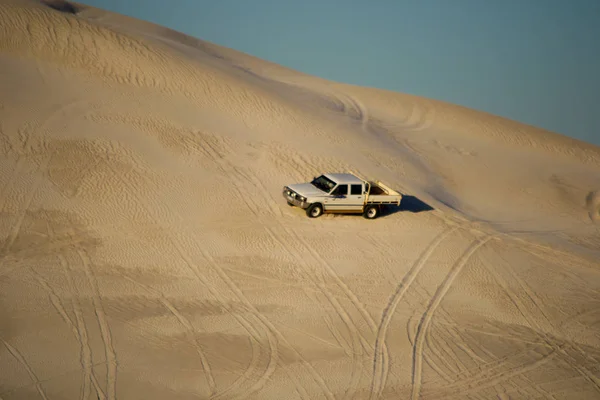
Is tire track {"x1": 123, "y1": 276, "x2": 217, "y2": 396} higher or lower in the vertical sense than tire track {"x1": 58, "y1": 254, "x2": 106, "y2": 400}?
higher

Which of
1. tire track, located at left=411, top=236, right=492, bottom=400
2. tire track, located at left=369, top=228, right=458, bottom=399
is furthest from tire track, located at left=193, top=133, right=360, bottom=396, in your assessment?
tire track, located at left=411, top=236, right=492, bottom=400

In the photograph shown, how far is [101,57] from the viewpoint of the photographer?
28344 millimetres

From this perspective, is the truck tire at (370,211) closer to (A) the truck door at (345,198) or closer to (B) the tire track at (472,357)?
(A) the truck door at (345,198)

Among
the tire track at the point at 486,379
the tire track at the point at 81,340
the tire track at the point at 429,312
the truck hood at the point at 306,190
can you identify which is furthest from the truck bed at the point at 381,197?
the tire track at the point at 81,340

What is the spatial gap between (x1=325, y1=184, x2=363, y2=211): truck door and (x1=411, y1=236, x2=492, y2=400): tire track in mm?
3806

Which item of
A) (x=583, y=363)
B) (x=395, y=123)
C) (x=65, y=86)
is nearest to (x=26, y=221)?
(x=65, y=86)

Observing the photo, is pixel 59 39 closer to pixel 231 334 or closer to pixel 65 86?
pixel 65 86

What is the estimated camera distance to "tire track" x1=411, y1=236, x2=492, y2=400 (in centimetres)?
1337

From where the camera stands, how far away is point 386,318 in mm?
15594

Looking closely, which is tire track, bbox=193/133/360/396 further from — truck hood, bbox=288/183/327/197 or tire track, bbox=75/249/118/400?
tire track, bbox=75/249/118/400

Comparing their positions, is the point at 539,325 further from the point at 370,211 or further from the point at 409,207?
the point at 409,207

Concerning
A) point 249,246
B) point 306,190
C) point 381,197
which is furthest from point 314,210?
point 249,246

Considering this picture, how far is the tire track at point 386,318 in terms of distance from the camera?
42.9 feet

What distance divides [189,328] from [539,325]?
891 cm
